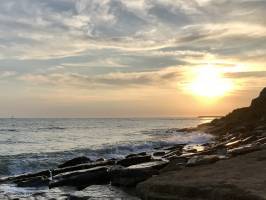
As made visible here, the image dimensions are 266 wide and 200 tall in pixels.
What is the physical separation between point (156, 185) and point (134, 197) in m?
1.36

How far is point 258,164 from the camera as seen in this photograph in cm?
1020

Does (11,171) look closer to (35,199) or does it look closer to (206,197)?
(35,199)

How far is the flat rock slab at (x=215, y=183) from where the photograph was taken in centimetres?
804

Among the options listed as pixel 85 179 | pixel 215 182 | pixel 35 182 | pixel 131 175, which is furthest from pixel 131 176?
pixel 35 182

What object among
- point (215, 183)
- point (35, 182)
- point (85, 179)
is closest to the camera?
point (215, 183)

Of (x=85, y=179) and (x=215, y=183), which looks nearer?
(x=215, y=183)

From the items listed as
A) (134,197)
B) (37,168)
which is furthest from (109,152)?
(134,197)

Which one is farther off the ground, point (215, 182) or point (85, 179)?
point (215, 182)

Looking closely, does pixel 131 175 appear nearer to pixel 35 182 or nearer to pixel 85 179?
pixel 85 179

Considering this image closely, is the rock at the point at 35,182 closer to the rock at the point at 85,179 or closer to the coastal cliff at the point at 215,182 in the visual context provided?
the rock at the point at 85,179

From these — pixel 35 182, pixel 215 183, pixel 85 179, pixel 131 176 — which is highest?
pixel 215 183

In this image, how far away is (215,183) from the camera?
8.63 meters

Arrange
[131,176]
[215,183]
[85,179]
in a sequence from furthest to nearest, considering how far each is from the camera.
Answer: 1. [85,179]
2. [131,176]
3. [215,183]

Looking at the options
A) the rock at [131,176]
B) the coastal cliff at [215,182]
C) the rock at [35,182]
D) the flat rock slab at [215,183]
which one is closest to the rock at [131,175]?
the rock at [131,176]
